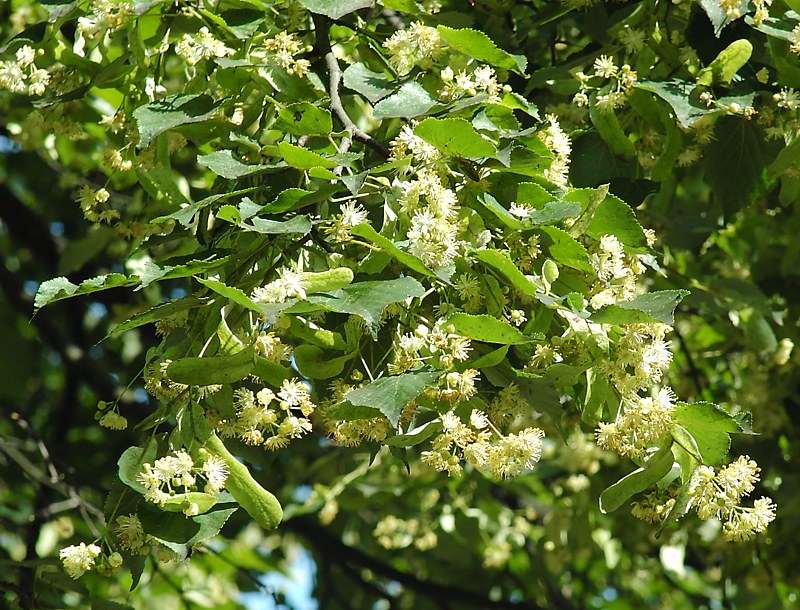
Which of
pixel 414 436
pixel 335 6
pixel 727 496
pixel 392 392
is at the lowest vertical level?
pixel 727 496

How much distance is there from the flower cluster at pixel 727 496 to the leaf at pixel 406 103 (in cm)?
63

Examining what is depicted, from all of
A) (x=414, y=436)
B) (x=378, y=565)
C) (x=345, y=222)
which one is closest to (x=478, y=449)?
(x=414, y=436)

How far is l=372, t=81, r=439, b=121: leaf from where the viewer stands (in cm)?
150

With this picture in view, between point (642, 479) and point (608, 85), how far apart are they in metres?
0.69

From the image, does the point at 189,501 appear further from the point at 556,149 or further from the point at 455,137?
the point at 556,149

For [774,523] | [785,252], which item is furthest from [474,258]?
[774,523]

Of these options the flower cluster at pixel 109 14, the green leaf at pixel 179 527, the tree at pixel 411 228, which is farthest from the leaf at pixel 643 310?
the flower cluster at pixel 109 14

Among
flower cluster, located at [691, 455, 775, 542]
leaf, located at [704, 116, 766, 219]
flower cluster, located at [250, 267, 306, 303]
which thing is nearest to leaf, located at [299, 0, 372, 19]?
flower cluster, located at [250, 267, 306, 303]

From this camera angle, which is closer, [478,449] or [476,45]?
[478,449]

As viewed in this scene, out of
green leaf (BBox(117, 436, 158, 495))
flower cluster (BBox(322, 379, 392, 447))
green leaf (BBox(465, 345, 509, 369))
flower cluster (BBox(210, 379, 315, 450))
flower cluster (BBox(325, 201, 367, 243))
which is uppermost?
flower cluster (BBox(325, 201, 367, 243))

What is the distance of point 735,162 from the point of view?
1947mm

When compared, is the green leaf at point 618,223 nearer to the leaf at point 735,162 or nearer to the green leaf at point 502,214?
the green leaf at point 502,214

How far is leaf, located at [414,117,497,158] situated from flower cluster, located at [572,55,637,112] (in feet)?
1.35

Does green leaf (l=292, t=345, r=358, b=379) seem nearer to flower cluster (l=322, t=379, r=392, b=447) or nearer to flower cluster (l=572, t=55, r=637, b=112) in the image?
flower cluster (l=322, t=379, r=392, b=447)
